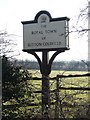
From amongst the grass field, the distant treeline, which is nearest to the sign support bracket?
the grass field

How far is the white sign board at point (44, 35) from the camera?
10117mm

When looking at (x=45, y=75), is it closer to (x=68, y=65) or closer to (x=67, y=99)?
(x=68, y=65)

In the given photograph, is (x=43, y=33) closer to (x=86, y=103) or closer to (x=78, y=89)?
(x=78, y=89)

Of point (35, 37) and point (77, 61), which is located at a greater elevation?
point (35, 37)

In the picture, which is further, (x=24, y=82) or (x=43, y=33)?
(x=43, y=33)

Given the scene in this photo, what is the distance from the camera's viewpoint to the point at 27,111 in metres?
8.47

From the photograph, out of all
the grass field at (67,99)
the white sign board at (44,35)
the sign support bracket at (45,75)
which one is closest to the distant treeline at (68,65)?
the grass field at (67,99)

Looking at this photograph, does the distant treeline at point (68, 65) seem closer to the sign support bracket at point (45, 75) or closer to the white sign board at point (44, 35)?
the sign support bracket at point (45, 75)

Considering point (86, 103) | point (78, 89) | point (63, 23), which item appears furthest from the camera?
point (63, 23)

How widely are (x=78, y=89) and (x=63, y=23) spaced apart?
2052 millimetres

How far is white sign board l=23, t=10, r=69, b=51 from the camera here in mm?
10117

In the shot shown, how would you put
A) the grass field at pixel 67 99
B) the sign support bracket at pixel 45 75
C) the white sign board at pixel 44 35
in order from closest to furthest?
the grass field at pixel 67 99, the sign support bracket at pixel 45 75, the white sign board at pixel 44 35

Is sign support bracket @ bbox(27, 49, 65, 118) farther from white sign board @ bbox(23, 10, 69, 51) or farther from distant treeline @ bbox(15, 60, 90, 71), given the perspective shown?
distant treeline @ bbox(15, 60, 90, 71)

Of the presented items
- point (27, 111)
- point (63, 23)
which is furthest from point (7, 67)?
point (63, 23)
